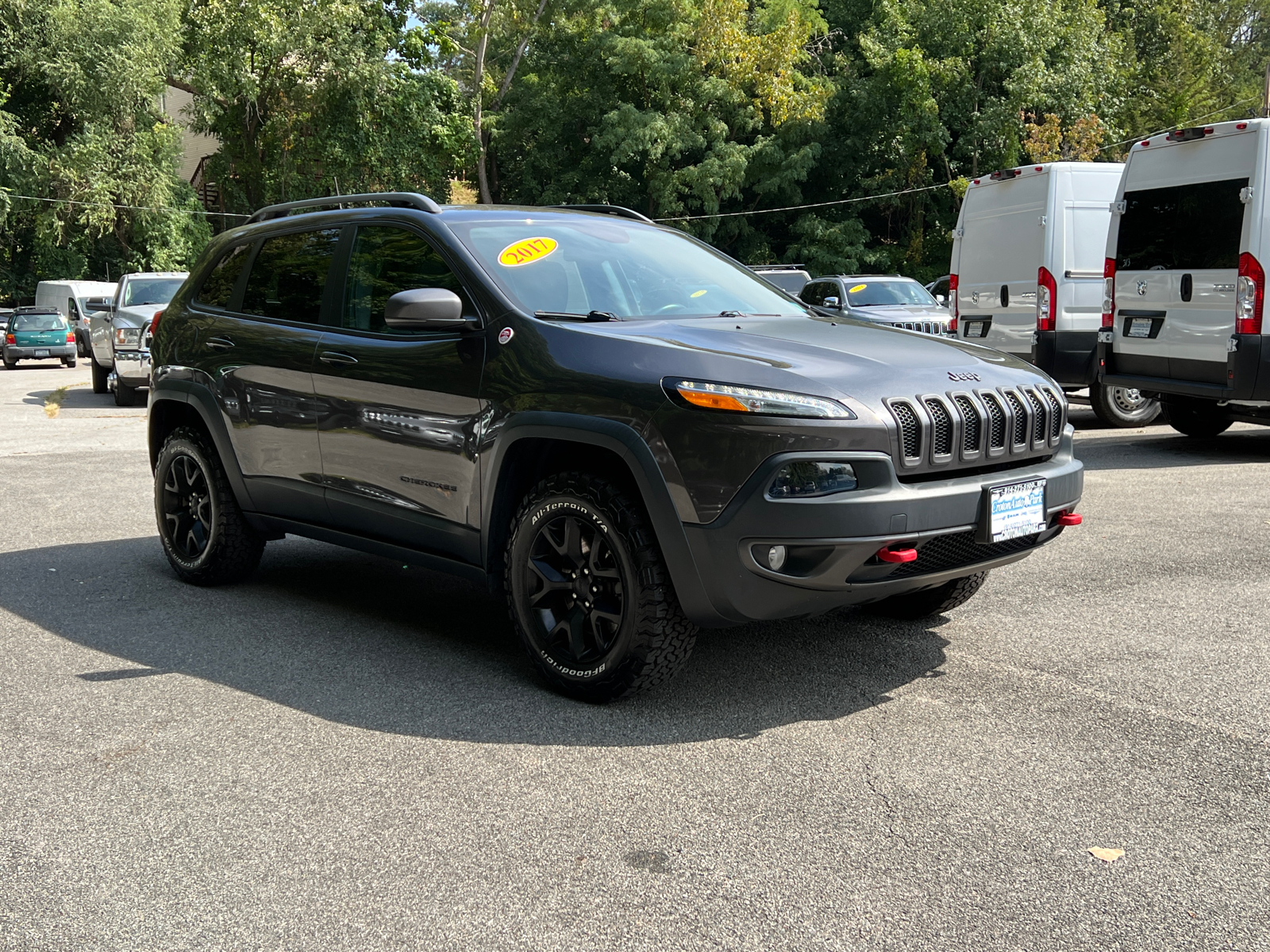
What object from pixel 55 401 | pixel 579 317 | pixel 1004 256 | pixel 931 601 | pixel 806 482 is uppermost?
pixel 1004 256

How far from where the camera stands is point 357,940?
9.27 feet

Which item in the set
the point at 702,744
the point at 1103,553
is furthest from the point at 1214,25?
the point at 702,744

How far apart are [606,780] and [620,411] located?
→ 1.19m

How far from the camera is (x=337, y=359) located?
208 inches

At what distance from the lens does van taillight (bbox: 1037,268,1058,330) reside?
40.2 ft

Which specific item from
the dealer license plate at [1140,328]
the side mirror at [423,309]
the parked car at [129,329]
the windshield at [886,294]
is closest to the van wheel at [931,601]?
the side mirror at [423,309]

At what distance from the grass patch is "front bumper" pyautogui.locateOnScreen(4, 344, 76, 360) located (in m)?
8.31

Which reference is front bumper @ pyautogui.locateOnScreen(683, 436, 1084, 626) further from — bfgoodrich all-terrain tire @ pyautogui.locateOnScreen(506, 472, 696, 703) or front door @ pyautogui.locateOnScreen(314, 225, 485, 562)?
front door @ pyautogui.locateOnScreen(314, 225, 485, 562)

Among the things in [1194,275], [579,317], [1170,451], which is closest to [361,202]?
[579,317]

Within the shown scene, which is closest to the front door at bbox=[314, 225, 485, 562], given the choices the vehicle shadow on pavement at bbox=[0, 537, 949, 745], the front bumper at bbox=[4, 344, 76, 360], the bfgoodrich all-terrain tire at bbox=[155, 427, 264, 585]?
the vehicle shadow on pavement at bbox=[0, 537, 949, 745]

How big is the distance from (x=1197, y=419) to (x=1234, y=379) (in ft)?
5.71

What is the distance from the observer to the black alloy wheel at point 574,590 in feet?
14.0

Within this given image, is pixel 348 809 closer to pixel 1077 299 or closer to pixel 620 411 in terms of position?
pixel 620 411

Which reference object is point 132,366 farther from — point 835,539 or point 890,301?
point 835,539
